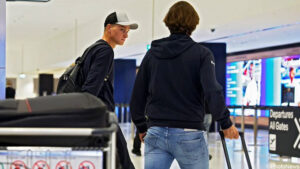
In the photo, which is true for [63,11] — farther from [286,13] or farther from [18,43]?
[18,43]

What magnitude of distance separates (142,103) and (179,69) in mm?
357

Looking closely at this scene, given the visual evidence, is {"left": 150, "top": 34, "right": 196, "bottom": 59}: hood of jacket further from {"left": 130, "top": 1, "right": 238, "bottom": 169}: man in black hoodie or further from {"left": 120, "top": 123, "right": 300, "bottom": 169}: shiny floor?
{"left": 120, "top": 123, "right": 300, "bottom": 169}: shiny floor

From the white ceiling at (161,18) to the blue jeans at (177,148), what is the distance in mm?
6830

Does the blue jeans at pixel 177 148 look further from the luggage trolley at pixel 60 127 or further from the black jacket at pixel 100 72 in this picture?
the luggage trolley at pixel 60 127

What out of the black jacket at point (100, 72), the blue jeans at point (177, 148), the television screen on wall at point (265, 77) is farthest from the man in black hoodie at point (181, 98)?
the television screen on wall at point (265, 77)

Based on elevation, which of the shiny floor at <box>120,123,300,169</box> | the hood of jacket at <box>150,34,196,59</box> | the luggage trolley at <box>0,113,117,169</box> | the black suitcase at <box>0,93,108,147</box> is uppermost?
the hood of jacket at <box>150,34,196,59</box>

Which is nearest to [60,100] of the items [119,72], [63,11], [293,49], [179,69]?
[179,69]

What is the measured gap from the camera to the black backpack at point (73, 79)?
2990 millimetres

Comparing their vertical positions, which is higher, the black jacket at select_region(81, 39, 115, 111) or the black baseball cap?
the black baseball cap

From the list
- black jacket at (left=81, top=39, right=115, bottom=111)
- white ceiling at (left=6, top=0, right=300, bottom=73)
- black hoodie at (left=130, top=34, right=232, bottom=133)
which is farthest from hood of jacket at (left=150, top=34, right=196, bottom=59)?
white ceiling at (left=6, top=0, right=300, bottom=73)

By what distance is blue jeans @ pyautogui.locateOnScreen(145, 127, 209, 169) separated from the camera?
8.55ft

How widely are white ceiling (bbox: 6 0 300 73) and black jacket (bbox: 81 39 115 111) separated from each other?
21.6ft

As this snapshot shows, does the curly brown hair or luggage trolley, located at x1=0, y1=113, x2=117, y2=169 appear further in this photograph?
the curly brown hair

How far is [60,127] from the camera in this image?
1.81 m
